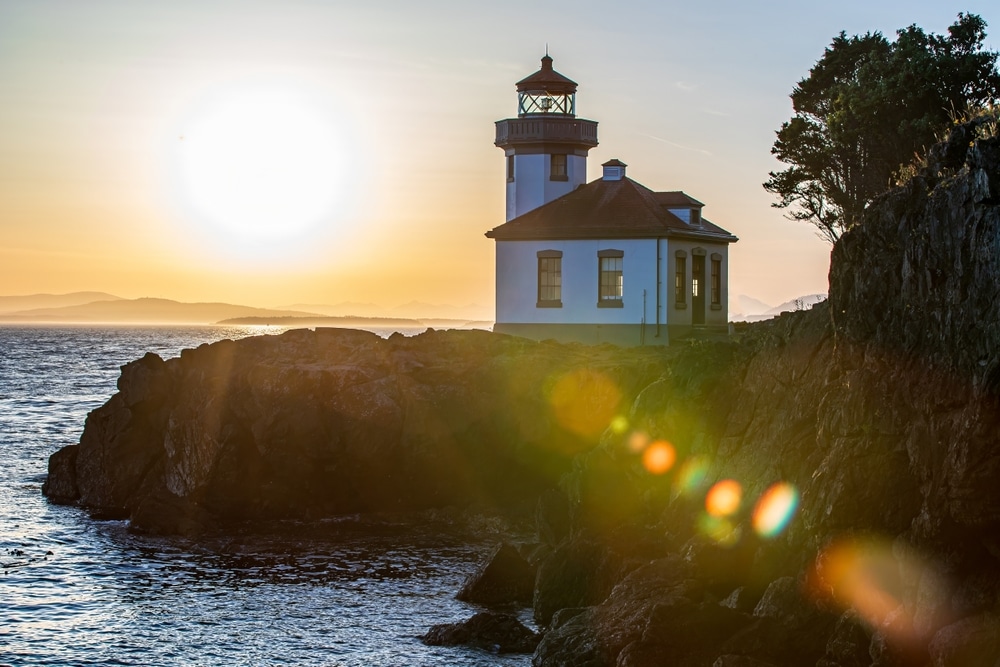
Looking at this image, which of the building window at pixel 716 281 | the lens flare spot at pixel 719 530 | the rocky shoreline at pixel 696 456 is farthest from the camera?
the building window at pixel 716 281

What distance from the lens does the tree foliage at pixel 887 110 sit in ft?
98.9

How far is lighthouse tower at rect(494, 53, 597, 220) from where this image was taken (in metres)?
41.3

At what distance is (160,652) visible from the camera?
15.2 metres

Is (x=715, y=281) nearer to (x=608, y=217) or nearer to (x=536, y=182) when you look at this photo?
(x=608, y=217)

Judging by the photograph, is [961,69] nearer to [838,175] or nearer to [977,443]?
[838,175]

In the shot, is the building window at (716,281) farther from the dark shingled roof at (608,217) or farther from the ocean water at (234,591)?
the ocean water at (234,591)

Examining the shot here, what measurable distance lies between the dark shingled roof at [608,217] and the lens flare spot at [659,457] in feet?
57.3

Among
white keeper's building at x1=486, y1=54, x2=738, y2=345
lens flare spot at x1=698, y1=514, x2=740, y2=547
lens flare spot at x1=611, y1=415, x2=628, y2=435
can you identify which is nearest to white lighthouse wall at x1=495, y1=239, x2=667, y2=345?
white keeper's building at x1=486, y1=54, x2=738, y2=345

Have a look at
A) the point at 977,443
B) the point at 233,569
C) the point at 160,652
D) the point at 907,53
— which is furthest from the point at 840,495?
the point at 907,53

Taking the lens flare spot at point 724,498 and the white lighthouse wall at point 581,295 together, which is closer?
the lens flare spot at point 724,498

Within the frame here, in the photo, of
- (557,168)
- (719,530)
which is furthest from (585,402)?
(557,168)

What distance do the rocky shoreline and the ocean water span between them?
95cm

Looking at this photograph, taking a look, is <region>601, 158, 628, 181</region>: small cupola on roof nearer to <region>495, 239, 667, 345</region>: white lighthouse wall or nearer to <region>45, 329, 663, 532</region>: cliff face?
<region>495, 239, 667, 345</region>: white lighthouse wall

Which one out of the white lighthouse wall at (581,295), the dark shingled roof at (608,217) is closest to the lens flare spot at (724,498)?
the white lighthouse wall at (581,295)
